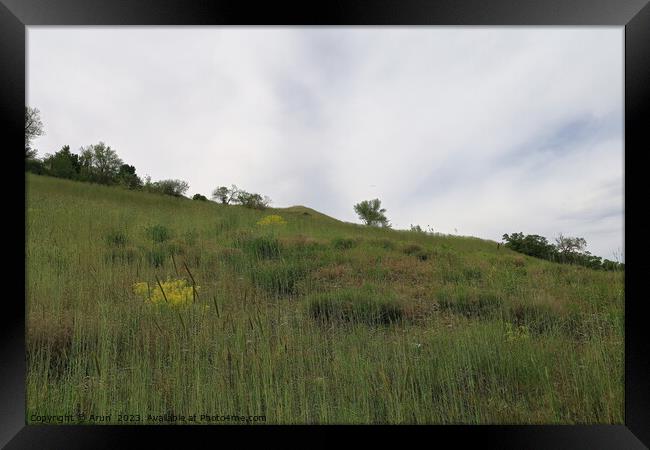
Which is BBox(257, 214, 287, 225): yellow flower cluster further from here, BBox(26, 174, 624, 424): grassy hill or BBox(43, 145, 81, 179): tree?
BBox(43, 145, 81, 179): tree

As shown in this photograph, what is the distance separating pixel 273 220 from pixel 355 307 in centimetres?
307

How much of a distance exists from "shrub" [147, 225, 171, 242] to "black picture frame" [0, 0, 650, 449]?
2752 millimetres

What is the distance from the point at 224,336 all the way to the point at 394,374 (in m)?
1.22

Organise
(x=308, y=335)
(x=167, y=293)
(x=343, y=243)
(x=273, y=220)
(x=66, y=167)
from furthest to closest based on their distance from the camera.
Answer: (x=273, y=220) < (x=343, y=243) < (x=66, y=167) < (x=167, y=293) < (x=308, y=335)

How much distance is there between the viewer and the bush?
8.67 feet

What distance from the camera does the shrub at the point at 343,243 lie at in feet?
16.0

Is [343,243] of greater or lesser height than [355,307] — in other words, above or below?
above

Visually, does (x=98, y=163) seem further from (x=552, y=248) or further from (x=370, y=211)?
(x=552, y=248)

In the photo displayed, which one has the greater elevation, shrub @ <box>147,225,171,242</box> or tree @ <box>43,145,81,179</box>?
tree @ <box>43,145,81,179</box>

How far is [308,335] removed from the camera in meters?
2.26

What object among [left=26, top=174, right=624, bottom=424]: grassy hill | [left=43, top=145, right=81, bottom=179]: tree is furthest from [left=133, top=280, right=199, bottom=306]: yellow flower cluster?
[left=43, top=145, right=81, bottom=179]: tree

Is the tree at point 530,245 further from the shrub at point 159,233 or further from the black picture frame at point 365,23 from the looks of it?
the shrub at point 159,233

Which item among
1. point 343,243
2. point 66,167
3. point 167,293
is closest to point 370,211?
point 343,243

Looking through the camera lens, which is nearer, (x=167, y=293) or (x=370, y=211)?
(x=167, y=293)
